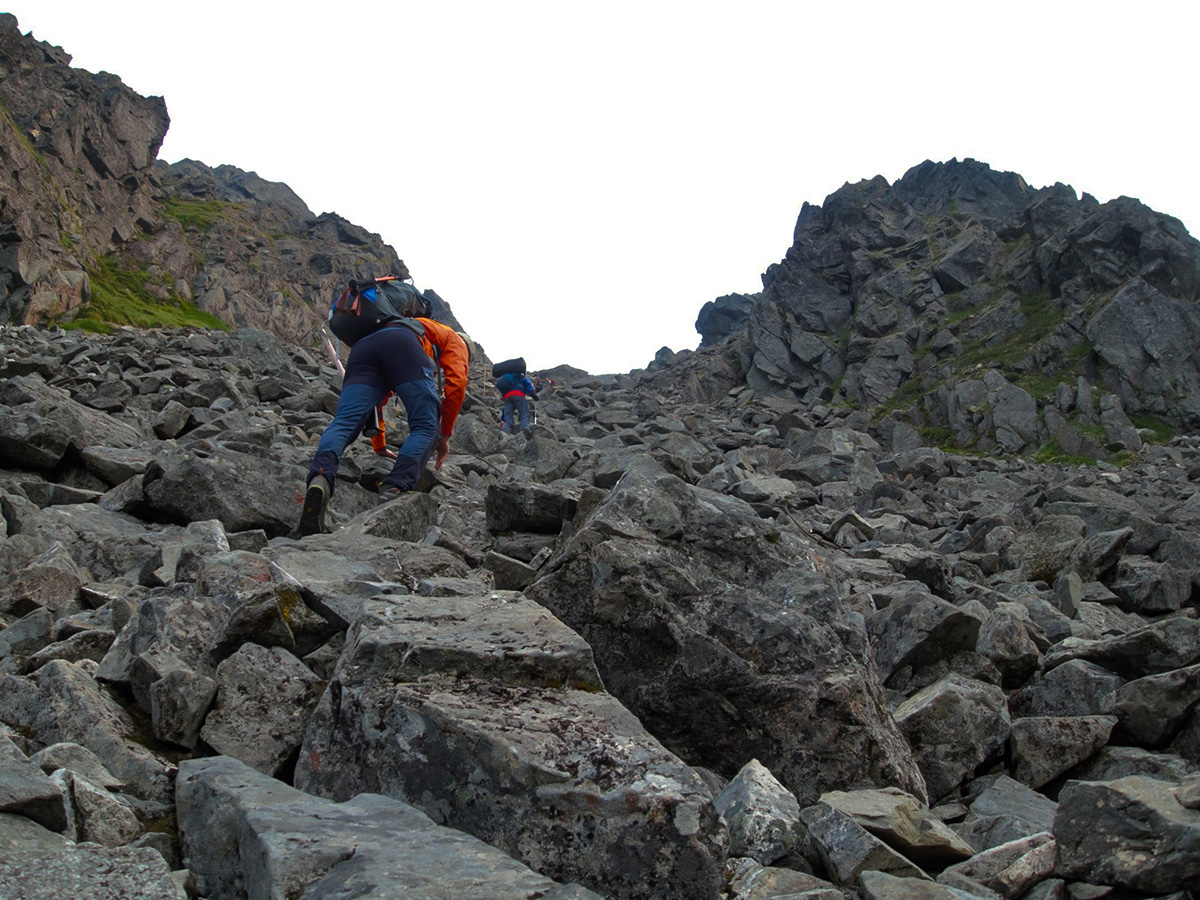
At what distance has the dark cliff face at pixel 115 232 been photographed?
46781 millimetres

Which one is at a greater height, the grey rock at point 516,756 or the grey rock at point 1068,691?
the grey rock at point 1068,691

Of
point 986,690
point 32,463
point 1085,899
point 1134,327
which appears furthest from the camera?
point 1134,327

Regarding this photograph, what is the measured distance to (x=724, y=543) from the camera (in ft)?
16.9

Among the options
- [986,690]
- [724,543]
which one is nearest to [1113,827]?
[986,690]

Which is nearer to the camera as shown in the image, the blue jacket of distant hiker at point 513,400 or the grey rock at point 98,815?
the grey rock at point 98,815

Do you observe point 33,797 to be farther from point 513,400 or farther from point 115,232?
point 115,232

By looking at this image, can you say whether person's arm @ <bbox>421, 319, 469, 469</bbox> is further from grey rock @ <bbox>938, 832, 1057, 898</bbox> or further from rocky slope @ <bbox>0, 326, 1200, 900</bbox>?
grey rock @ <bbox>938, 832, 1057, 898</bbox>

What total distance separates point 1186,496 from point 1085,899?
2258 centimetres

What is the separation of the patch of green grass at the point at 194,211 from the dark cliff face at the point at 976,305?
52.2 metres

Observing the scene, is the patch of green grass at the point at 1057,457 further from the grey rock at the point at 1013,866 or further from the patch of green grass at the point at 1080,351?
the grey rock at the point at 1013,866

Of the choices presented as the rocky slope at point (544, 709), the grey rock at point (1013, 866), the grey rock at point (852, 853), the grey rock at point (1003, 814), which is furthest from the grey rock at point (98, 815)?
the grey rock at point (1003, 814)

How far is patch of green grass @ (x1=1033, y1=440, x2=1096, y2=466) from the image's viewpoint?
32.2 metres

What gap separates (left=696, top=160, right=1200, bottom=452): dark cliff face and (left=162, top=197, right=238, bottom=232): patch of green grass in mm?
52199

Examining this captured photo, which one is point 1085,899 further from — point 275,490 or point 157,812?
point 275,490
